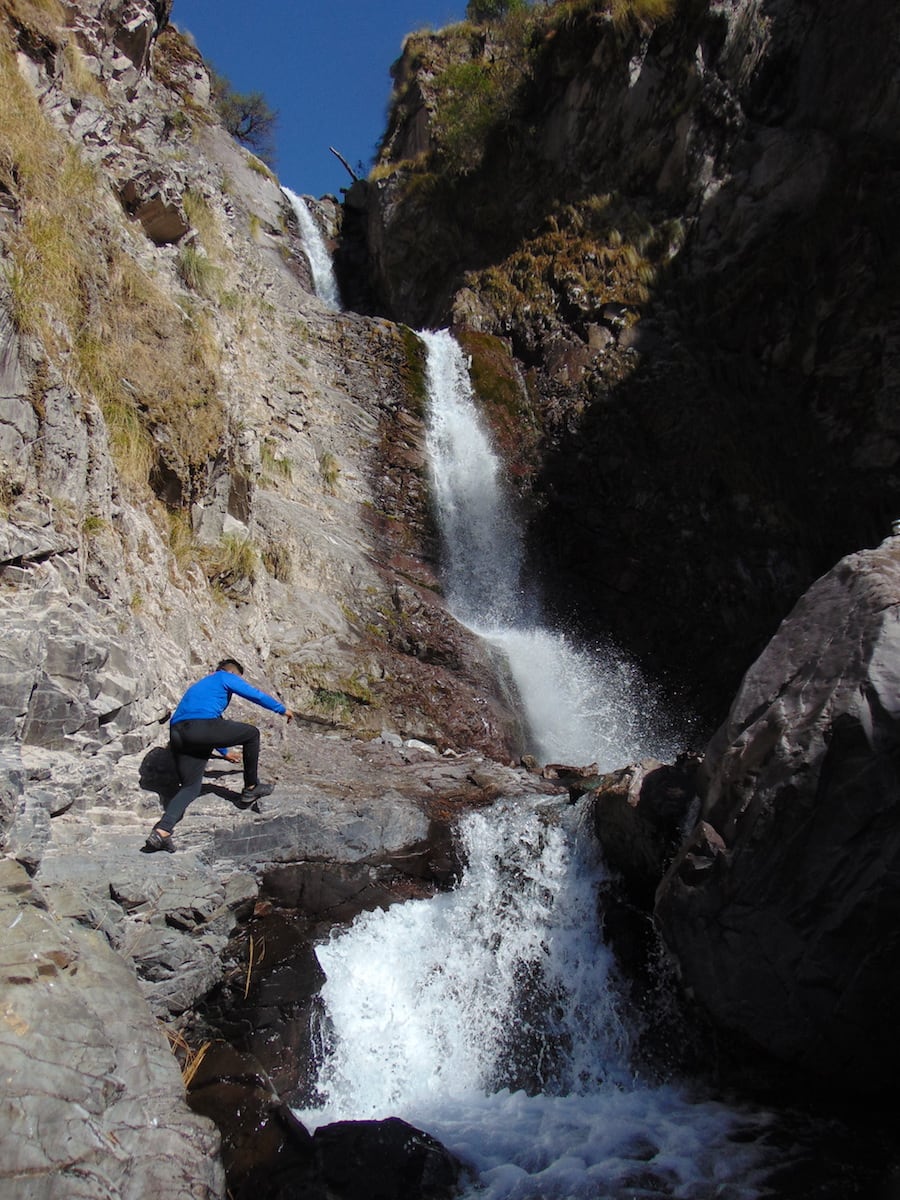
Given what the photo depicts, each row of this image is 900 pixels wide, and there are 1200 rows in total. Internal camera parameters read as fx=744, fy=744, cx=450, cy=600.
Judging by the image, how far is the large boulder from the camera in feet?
13.1

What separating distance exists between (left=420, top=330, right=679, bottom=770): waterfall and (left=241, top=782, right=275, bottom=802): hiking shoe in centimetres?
523

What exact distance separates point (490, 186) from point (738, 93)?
640cm

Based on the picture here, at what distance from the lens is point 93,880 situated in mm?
4555

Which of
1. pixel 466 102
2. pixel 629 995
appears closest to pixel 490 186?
pixel 466 102

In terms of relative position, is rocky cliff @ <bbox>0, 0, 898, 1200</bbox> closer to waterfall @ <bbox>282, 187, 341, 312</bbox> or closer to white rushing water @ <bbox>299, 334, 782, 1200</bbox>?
white rushing water @ <bbox>299, 334, 782, 1200</bbox>

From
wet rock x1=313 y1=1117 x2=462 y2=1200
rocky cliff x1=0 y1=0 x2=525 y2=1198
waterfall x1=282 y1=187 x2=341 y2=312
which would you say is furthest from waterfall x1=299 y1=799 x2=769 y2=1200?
waterfall x1=282 y1=187 x2=341 y2=312

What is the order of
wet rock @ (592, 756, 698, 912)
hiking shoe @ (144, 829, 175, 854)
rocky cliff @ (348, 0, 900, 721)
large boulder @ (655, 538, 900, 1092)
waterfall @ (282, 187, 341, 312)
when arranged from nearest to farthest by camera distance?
large boulder @ (655, 538, 900, 1092), hiking shoe @ (144, 829, 175, 854), wet rock @ (592, 756, 698, 912), rocky cliff @ (348, 0, 900, 721), waterfall @ (282, 187, 341, 312)

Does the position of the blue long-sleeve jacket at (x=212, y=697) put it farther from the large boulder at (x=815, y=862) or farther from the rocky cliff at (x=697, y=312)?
the rocky cliff at (x=697, y=312)

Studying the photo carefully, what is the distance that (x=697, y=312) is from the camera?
54.6ft

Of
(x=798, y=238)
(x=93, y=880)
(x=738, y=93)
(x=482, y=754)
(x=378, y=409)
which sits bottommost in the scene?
(x=482, y=754)

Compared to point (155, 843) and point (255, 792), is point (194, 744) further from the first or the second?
point (155, 843)

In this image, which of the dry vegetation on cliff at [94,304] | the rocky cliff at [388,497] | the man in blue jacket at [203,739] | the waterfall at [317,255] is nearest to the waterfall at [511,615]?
the rocky cliff at [388,497]

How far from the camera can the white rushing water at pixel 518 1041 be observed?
4.11 m

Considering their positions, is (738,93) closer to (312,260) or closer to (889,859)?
(312,260)
